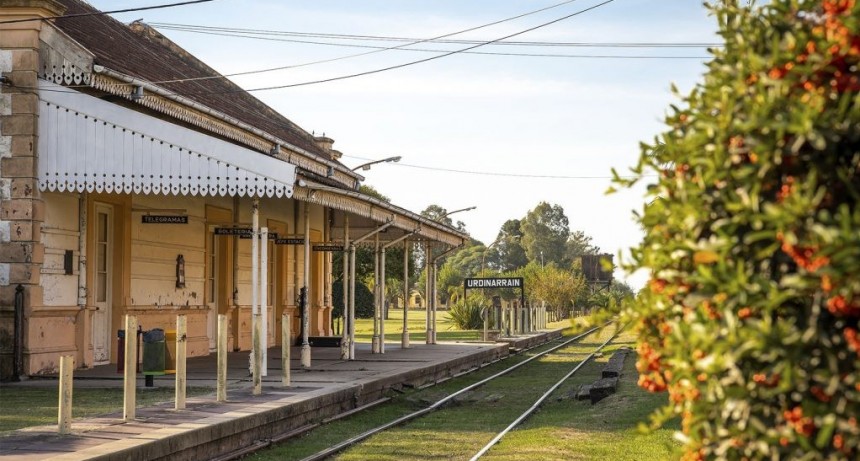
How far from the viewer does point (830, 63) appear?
3.83 m

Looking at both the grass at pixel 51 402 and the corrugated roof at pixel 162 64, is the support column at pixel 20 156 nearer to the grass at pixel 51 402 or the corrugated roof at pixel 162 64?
the corrugated roof at pixel 162 64

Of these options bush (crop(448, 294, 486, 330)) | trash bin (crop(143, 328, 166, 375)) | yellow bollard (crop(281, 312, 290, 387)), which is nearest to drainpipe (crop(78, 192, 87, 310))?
trash bin (crop(143, 328, 166, 375))

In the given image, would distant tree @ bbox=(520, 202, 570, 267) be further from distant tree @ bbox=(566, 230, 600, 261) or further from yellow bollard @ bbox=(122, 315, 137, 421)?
yellow bollard @ bbox=(122, 315, 137, 421)

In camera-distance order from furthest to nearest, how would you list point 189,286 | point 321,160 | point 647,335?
point 321,160
point 189,286
point 647,335

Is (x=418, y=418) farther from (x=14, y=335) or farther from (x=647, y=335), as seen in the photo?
(x=647, y=335)

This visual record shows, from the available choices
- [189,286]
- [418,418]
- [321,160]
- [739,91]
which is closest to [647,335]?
[739,91]

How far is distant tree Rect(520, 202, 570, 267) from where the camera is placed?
154750mm

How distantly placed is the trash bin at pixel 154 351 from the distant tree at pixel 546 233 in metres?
139

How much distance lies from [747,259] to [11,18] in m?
14.9

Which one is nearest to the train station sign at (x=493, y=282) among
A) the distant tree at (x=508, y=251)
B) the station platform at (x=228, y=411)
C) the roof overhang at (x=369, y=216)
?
the roof overhang at (x=369, y=216)

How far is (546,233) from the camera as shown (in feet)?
518

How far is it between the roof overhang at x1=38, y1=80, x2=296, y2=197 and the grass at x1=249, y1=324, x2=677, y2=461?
365 cm

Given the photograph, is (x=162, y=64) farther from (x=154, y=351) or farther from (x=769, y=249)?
(x=769, y=249)

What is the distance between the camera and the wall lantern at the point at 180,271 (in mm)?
21391
